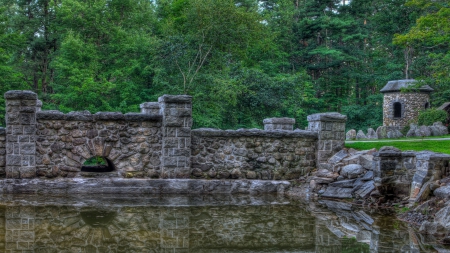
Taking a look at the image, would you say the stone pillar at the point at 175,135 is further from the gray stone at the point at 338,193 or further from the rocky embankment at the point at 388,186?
the gray stone at the point at 338,193

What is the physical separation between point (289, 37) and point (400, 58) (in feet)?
31.7

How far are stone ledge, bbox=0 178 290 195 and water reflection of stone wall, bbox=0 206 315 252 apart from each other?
176cm

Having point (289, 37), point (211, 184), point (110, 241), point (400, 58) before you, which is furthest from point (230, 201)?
point (400, 58)

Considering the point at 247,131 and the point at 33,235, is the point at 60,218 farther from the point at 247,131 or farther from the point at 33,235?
the point at 247,131

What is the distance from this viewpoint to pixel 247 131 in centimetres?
1066

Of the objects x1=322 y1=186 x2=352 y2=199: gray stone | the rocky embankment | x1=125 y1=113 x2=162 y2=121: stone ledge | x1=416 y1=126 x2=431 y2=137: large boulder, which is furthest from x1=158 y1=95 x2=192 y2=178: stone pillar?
x1=416 y1=126 x2=431 y2=137: large boulder

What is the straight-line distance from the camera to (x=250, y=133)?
1066 cm

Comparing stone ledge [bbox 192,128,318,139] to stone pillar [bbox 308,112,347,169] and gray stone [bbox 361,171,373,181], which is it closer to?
stone pillar [bbox 308,112,347,169]

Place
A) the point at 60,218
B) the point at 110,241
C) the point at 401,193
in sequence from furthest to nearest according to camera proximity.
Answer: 1. the point at 401,193
2. the point at 60,218
3. the point at 110,241

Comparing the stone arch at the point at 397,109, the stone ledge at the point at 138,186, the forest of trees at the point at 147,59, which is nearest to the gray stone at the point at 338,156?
the stone ledge at the point at 138,186

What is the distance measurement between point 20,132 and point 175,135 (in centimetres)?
325

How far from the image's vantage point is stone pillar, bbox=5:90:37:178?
9.35 m

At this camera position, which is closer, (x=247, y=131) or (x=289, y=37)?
(x=247, y=131)

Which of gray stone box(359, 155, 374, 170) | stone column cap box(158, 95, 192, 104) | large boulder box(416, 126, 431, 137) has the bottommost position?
gray stone box(359, 155, 374, 170)
